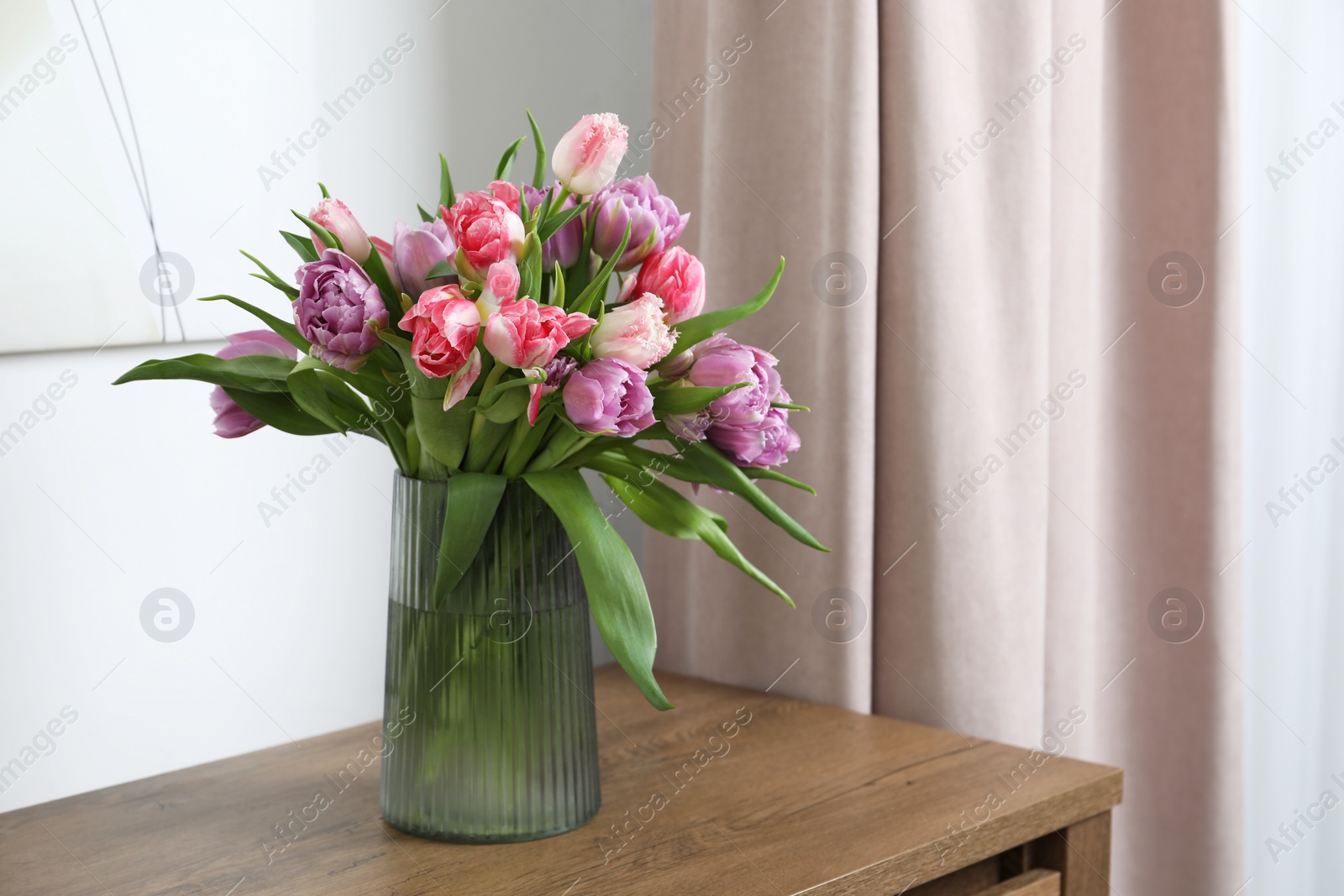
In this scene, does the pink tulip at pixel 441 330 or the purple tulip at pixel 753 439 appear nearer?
the pink tulip at pixel 441 330

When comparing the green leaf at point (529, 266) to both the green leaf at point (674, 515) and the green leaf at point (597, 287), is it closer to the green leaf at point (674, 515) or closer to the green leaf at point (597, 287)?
the green leaf at point (597, 287)

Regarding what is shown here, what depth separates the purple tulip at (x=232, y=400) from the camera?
79cm

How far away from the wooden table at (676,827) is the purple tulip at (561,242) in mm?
396

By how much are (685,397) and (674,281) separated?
0.08 m

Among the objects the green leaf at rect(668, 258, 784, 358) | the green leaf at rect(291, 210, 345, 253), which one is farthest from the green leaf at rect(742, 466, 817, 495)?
the green leaf at rect(291, 210, 345, 253)

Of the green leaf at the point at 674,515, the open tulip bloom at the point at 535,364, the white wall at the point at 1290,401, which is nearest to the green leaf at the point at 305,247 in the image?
the open tulip bloom at the point at 535,364

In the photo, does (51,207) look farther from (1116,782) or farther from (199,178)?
(1116,782)

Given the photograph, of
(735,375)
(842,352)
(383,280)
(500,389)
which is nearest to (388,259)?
(383,280)

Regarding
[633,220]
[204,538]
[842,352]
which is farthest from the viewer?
[842,352]

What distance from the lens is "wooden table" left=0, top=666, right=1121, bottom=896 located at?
73 centimetres

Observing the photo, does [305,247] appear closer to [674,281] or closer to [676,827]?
[674,281]

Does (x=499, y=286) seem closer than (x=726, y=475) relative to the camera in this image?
Yes

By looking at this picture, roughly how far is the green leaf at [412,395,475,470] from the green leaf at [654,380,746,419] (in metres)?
0.12

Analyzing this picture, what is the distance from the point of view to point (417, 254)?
0.72 m
